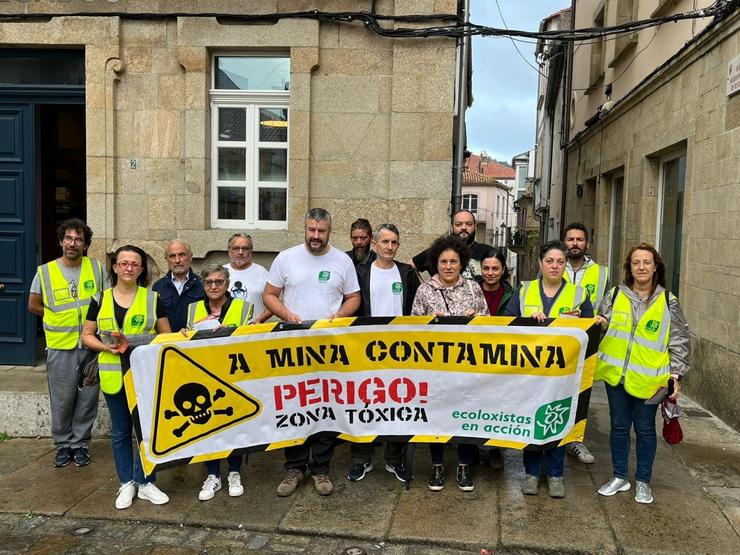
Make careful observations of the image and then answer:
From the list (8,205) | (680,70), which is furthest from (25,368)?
(680,70)

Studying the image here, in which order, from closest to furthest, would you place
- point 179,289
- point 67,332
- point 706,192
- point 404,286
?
point 404,286 < point 67,332 < point 179,289 < point 706,192

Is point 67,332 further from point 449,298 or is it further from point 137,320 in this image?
point 449,298

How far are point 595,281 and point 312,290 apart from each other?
241 centimetres

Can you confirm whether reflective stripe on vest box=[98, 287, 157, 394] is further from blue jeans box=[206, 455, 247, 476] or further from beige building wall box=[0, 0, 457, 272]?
beige building wall box=[0, 0, 457, 272]

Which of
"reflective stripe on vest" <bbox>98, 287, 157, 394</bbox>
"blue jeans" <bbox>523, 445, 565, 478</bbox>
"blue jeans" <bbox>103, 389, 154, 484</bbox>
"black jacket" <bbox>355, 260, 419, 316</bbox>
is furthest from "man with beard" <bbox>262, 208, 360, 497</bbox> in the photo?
"blue jeans" <bbox>523, 445, 565, 478</bbox>

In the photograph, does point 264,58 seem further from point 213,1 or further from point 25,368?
point 25,368

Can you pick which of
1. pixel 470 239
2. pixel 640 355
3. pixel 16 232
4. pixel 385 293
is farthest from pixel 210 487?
pixel 16 232

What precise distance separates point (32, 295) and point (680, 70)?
7.75 meters

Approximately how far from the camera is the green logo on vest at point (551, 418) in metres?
4.53

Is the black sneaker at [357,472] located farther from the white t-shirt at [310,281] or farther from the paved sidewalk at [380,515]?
the white t-shirt at [310,281]

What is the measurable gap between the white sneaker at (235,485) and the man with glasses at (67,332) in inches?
55.1

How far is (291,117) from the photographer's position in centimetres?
727

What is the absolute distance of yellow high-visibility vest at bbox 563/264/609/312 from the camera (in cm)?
545

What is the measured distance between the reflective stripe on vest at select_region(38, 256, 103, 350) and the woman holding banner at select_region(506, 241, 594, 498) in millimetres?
3368
